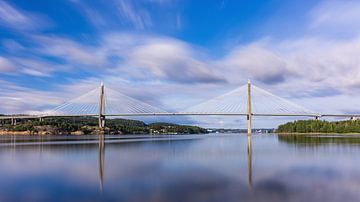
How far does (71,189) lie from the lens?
9711 millimetres

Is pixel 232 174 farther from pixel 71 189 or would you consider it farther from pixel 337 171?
pixel 71 189

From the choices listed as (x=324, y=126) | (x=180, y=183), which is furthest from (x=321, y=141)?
(x=324, y=126)

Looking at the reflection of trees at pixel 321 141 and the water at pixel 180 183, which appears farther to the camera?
the reflection of trees at pixel 321 141

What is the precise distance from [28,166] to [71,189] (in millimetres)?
6682

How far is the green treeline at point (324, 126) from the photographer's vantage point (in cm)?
7650

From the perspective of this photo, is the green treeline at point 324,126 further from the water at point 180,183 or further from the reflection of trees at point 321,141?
the water at point 180,183

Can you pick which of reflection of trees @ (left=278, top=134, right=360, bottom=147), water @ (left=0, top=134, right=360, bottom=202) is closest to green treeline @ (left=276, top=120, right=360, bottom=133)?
reflection of trees @ (left=278, top=134, right=360, bottom=147)

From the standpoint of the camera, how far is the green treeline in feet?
251

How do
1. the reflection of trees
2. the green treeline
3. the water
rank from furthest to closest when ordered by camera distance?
the green treeline < the reflection of trees < the water

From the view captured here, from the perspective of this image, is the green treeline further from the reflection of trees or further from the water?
the water

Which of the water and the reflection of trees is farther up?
the water

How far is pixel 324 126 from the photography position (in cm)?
8281

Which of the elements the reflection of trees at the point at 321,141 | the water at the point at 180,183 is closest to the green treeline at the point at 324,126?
the reflection of trees at the point at 321,141

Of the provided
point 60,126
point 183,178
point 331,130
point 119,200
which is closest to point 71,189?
point 119,200
